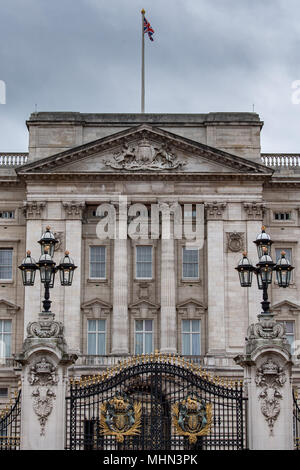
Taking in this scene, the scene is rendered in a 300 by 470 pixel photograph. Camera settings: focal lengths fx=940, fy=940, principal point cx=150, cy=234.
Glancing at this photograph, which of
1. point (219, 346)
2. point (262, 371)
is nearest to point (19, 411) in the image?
point (262, 371)

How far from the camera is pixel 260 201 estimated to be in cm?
5628

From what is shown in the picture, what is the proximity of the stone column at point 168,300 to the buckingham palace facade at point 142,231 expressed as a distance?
0.07 m

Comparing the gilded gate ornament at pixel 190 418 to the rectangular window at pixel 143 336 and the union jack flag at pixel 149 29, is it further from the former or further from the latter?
the union jack flag at pixel 149 29

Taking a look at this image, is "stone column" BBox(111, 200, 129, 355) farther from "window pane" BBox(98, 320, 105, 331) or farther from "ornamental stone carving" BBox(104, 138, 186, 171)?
"ornamental stone carving" BBox(104, 138, 186, 171)

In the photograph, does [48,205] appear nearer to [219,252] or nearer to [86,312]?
[86,312]

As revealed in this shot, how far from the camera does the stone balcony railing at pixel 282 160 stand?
193 ft

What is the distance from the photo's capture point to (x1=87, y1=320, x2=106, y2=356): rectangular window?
55.0m

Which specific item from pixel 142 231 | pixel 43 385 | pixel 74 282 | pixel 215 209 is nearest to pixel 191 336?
pixel 142 231

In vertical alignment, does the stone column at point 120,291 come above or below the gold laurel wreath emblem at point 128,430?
above

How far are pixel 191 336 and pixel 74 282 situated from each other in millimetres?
7569

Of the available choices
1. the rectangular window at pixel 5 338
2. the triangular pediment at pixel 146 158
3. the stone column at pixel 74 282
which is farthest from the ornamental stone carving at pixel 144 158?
the rectangular window at pixel 5 338

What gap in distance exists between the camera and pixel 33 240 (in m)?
55.5

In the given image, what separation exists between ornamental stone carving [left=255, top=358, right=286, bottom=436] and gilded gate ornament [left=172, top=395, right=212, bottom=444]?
162 centimetres

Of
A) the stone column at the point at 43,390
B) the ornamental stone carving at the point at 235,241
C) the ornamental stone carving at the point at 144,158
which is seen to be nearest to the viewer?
the stone column at the point at 43,390
